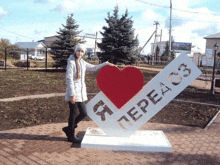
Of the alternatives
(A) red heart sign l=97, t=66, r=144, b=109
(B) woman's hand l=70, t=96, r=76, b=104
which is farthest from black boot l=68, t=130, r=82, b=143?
(A) red heart sign l=97, t=66, r=144, b=109

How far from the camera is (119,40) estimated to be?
66.4ft

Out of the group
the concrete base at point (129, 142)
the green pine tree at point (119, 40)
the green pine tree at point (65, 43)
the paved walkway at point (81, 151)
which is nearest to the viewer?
the paved walkway at point (81, 151)

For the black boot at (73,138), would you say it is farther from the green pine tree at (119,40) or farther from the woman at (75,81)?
the green pine tree at (119,40)

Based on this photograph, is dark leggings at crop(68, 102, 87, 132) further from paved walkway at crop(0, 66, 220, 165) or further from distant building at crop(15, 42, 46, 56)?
distant building at crop(15, 42, 46, 56)

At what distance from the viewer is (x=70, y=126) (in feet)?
14.1

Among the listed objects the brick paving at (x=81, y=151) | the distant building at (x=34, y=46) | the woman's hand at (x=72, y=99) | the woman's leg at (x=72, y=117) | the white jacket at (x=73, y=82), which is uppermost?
the distant building at (x=34, y=46)

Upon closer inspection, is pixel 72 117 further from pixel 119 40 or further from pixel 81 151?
pixel 119 40

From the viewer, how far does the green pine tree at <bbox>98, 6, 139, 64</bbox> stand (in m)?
20.0

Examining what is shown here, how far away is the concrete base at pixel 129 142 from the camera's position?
13.4 feet

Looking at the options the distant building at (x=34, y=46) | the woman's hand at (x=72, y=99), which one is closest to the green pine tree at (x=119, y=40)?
the woman's hand at (x=72, y=99)

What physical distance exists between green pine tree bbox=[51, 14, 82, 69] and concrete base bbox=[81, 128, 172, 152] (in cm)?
1389

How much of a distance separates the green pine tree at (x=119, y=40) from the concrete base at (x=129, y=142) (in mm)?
15576

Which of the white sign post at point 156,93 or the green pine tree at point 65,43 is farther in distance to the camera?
the green pine tree at point 65,43

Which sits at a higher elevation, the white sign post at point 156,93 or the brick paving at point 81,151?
the white sign post at point 156,93
